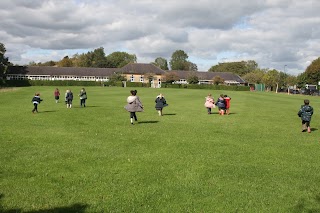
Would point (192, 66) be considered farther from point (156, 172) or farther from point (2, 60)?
point (156, 172)

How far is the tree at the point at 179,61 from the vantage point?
171 metres

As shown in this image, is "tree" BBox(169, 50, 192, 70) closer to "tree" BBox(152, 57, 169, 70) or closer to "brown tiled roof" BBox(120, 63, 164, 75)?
"tree" BBox(152, 57, 169, 70)

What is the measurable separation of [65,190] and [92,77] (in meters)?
117

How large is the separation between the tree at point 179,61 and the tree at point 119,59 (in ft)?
64.9

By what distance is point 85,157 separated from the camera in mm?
10461

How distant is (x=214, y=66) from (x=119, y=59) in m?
49.7

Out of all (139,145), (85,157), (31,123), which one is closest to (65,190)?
(85,157)

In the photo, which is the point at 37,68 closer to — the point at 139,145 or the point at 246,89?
the point at 246,89

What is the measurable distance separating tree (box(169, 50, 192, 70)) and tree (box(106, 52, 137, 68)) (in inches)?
778

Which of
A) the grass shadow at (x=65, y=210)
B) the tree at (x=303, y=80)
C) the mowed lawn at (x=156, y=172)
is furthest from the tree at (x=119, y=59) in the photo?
the grass shadow at (x=65, y=210)

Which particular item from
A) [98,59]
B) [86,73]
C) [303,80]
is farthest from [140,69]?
[303,80]

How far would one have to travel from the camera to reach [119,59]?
538 ft

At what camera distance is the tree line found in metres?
109

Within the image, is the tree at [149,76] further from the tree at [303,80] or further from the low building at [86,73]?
the tree at [303,80]
